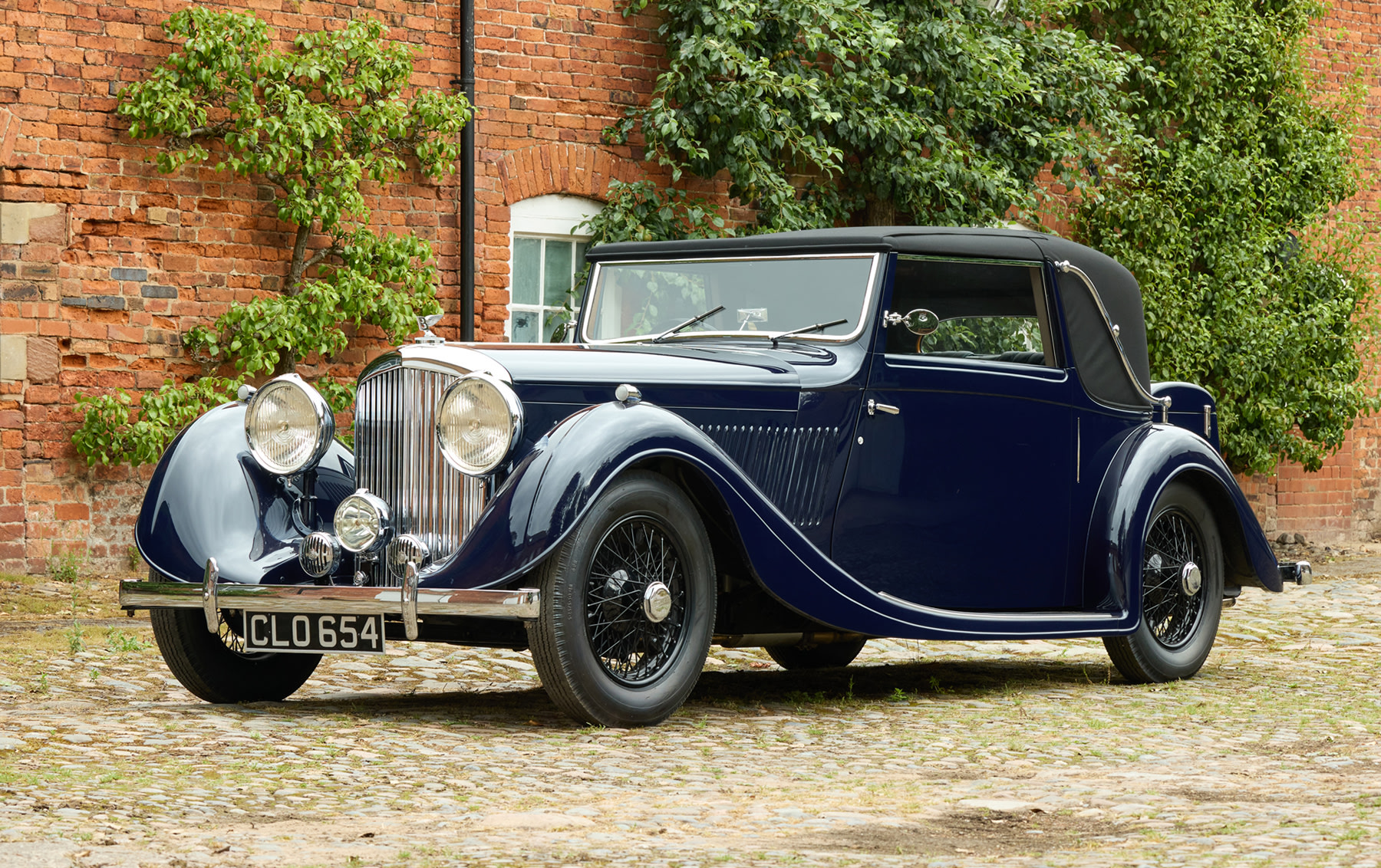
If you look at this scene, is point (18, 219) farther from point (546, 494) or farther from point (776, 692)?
point (546, 494)

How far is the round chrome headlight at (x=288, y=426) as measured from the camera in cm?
593

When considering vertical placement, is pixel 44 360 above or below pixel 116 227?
below

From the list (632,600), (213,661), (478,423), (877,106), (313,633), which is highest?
(877,106)

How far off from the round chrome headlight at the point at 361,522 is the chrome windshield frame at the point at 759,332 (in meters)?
1.37

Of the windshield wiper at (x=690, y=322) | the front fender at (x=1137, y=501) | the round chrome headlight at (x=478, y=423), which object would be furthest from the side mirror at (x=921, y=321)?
the round chrome headlight at (x=478, y=423)

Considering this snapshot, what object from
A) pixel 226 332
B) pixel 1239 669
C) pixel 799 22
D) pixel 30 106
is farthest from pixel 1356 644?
pixel 30 106

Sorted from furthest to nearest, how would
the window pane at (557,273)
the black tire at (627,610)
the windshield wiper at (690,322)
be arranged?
the window pane at (557,273)
the windshield wiper at (690,322)
the black tire at (627,610)

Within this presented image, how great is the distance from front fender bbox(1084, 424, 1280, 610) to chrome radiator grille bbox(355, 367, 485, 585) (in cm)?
256

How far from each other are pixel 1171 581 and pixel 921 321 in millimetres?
1690

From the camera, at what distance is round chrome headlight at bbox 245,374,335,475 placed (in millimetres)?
5930

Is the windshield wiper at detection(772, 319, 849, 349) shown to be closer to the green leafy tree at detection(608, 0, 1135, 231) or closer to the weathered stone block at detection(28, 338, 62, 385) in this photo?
the weathered stone block at detection(28, 338, 62, 385)

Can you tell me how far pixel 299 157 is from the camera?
36.0 ft

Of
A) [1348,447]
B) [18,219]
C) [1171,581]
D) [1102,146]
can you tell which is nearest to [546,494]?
[1171,581]

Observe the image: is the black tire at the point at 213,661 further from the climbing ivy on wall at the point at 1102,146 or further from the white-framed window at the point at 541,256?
the climbing ivy on wall at the point at 1102,146
